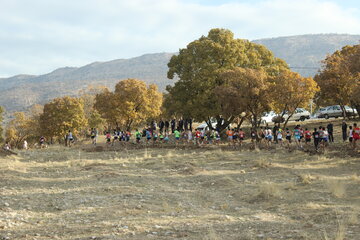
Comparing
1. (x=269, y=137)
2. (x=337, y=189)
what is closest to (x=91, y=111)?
(x=269, y=137)

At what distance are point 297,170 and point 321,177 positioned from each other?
2228 millimetres

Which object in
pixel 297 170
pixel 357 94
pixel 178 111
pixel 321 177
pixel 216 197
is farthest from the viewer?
pixel 178 111

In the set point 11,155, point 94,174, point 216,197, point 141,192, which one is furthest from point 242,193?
point 11,155

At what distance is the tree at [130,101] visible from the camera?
1754 inches

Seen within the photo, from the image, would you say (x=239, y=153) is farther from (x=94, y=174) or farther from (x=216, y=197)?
(x=216, y=197)

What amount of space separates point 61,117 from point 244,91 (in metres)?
27.8

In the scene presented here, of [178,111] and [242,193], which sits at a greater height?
[178,111]

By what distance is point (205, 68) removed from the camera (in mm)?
34719

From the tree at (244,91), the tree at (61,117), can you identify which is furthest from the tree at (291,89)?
the tree at (61,117)

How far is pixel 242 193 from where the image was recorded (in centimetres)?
1394

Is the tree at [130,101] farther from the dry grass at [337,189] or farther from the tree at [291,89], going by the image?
the dry grass at [337,189]

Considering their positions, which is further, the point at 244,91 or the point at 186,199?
the point at 244,91

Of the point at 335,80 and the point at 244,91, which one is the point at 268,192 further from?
the point at 335,80

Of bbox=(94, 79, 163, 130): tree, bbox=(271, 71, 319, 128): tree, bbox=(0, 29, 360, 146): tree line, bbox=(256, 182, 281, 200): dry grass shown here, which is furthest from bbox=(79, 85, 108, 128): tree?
bbox=(256, 182, 281, 200): dry grass
